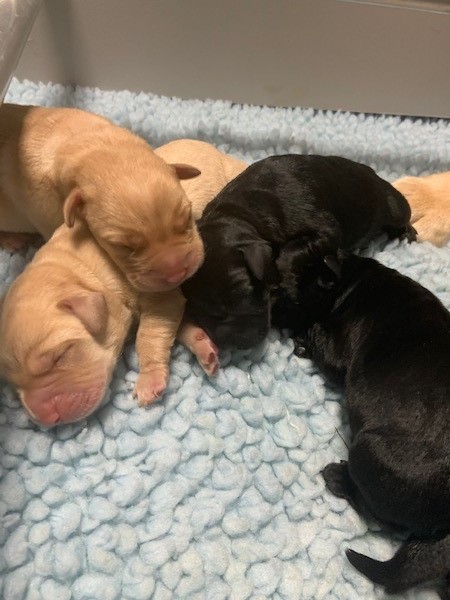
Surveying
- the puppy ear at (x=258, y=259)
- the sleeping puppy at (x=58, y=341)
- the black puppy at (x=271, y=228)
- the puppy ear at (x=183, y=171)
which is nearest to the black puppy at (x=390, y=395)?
the black puppy at (x=271, y=228)

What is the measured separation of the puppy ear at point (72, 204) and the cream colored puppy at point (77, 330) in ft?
0.38

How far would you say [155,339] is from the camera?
1.94 metres

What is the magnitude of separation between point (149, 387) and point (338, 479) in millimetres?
679

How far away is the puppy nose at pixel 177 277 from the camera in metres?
1.77

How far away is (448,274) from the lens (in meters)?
2.52

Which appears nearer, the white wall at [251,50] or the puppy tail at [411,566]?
the puppy tail at [411,566]

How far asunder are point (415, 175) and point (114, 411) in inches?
78.1

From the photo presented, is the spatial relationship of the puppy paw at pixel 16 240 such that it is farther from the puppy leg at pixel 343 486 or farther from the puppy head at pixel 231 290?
the puppy leg at pixel 343 486

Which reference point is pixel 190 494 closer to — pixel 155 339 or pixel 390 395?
pixel 155 339

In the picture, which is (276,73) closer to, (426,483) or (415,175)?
(415,175)

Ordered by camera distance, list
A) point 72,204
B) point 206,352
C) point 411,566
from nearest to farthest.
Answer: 1. point 411,566
2. point 72,204
3. point 206,352

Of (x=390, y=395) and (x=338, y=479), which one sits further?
(x=338, y=479)

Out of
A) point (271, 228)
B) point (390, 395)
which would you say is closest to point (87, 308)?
point (271, 228)

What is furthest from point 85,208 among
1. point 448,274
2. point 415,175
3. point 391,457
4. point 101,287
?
point 415,175
